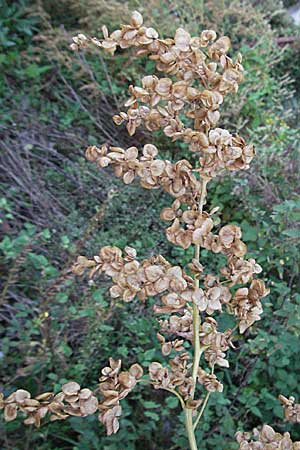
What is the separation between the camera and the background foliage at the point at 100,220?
62.5 inches

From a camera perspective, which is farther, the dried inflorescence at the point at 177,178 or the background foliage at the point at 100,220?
the background foliage at the point at 100,220

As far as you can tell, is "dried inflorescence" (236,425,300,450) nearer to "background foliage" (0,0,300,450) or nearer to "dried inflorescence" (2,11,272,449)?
"dried inflorescence" (2,11,272,449)

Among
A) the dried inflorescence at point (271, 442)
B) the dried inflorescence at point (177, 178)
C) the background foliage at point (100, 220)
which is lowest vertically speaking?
the background foliage at point (100, 220)

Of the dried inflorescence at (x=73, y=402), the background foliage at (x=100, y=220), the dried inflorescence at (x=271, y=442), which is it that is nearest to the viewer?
the dried inflorescence at (x=73, y=402)

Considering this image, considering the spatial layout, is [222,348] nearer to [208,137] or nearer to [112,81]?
[208,137]

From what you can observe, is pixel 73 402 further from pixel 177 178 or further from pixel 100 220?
pixel 100 220

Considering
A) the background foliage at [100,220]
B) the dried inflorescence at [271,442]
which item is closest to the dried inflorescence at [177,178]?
the dried inflorescence at [271,442]

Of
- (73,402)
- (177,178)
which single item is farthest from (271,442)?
(177,178)

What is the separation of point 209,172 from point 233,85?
4.9 inches

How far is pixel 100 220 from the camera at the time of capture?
214cm

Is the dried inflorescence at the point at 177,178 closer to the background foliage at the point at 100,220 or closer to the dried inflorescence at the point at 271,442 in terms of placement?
the dried inflorescence at the point at 271,442

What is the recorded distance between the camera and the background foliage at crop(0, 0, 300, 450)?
62.5 inches

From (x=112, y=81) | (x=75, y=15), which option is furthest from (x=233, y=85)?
(x=75, y=15)

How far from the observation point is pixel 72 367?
5.48ft
